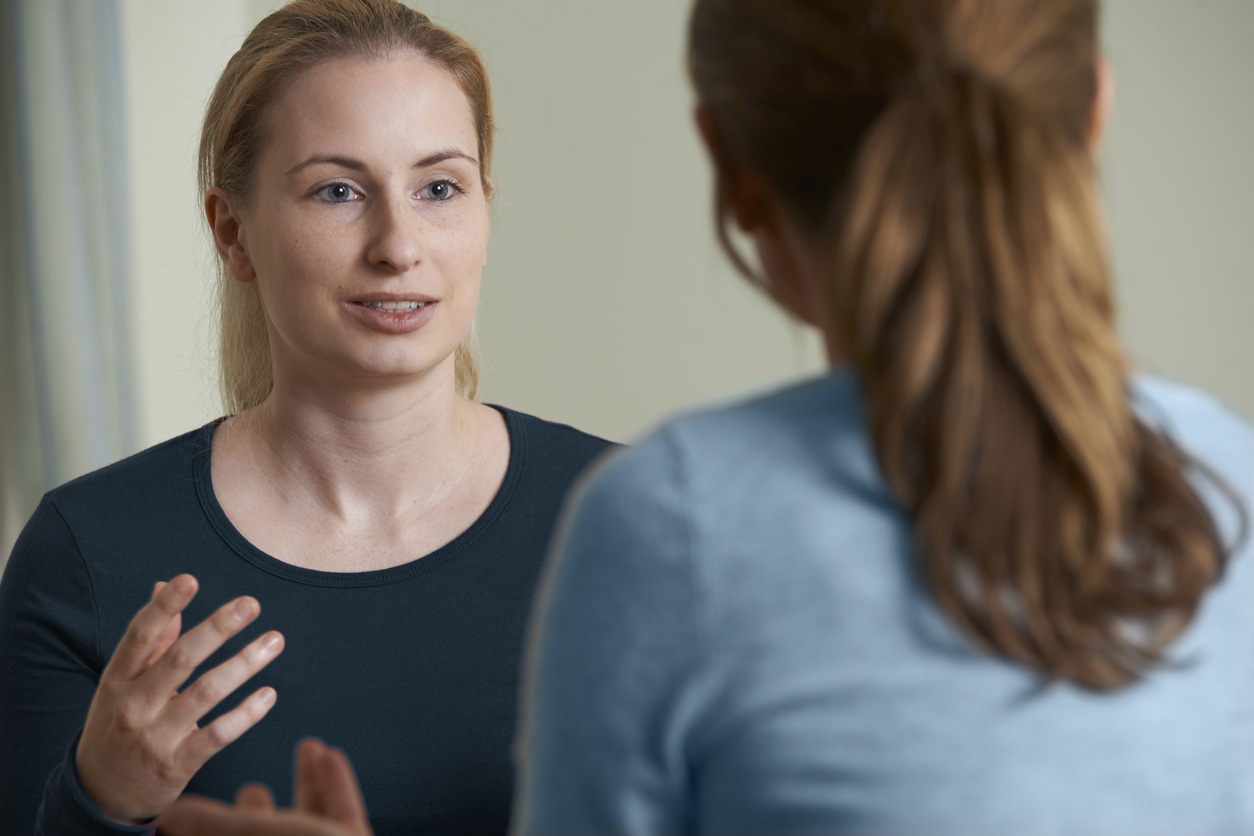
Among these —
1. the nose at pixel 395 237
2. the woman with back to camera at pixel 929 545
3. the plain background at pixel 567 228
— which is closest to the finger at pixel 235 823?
the woman with back to camera at pixel 929 545

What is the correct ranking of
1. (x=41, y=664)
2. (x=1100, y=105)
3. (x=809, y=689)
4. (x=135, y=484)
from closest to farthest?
(x=809, y=689) → (x=1100, y=105) → (x=41, y=664) → (x=135, y=484)

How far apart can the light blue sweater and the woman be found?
0.73 meters

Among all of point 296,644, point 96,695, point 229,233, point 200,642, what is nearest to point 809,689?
point 200,642

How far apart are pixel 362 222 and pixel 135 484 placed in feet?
1.35

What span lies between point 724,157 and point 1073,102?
0.18 meters

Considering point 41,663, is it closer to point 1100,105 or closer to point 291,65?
point 291,65

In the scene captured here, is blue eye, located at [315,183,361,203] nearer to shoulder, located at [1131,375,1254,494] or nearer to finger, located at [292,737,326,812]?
finger, located at [292,737,326,812]

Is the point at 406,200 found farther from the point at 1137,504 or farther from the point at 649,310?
the point at 649,310

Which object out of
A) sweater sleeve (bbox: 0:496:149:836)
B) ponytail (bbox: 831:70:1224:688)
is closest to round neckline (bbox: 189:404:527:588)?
sweater sleeve (bbox: 0:496:149:836)

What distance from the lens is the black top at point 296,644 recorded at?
120cm

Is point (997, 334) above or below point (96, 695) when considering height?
above

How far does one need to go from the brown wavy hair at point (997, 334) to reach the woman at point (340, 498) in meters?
0.79

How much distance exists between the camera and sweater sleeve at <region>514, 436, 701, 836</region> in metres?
0.51

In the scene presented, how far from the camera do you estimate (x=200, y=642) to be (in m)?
0.93
